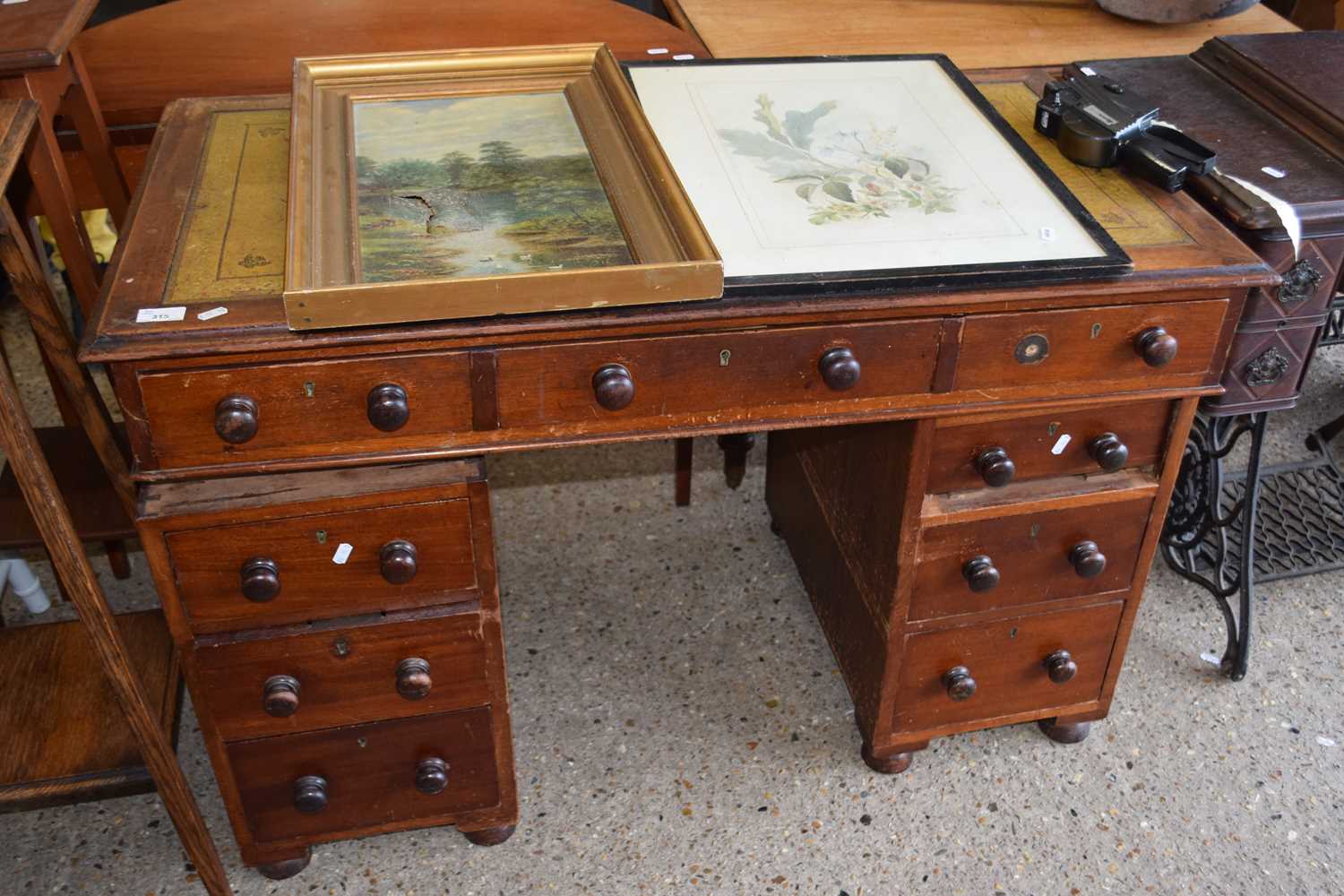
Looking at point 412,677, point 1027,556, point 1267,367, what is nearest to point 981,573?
point 1027,556

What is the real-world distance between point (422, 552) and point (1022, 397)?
832mm

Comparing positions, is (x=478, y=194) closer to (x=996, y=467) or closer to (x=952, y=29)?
(x=996, y=467)

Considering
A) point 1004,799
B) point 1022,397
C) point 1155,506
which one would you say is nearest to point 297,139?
point 1022,397

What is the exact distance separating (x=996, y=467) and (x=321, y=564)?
0.94m

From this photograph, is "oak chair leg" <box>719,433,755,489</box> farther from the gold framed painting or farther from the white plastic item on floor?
the white plastic item on floor

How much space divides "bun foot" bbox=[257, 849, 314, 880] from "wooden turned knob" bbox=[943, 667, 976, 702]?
3.48 feet

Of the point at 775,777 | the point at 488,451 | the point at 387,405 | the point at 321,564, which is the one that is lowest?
the point at 775,777

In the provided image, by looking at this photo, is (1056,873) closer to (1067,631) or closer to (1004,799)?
(1004,799)

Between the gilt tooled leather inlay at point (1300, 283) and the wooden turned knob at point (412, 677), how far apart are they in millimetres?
1342

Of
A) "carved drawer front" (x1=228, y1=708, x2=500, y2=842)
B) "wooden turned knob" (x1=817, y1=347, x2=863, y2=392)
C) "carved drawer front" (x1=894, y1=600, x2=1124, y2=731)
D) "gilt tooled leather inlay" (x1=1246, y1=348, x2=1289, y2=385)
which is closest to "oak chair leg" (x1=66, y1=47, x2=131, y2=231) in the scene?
"carved drawer front" (x1=228, y1=708, x2=500, y2=842)

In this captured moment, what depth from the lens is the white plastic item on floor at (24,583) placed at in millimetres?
2322

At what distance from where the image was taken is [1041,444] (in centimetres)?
174

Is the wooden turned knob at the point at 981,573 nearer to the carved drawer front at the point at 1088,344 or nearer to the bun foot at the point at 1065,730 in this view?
the carved drawer front at the point at 1088,344

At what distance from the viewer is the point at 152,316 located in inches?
53.8
